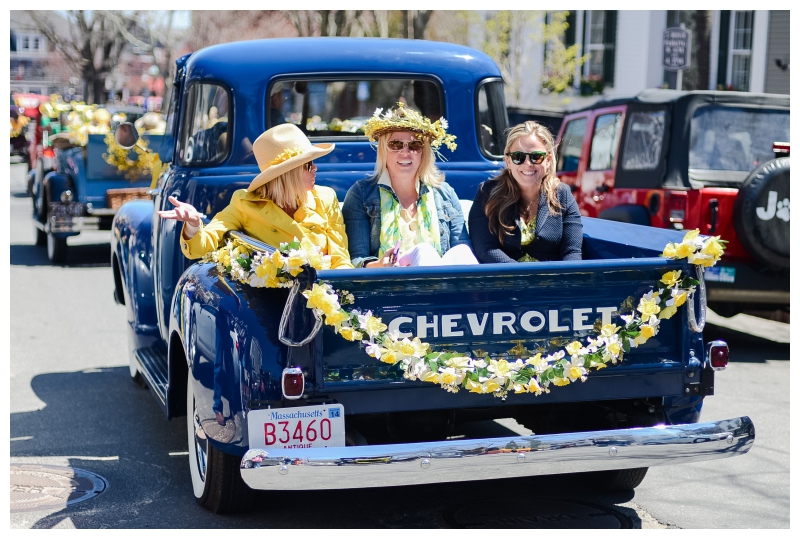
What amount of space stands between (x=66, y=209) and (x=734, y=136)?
821cm

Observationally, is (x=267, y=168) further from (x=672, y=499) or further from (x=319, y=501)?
(x=672, y=499)

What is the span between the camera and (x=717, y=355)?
167 inches

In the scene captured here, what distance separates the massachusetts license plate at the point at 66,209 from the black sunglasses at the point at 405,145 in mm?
8981

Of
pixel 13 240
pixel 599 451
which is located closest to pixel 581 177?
pixel 599 451

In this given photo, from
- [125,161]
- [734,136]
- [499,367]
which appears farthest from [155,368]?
[125,161]

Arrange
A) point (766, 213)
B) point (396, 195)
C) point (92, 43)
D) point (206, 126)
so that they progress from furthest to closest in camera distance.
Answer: point (92, 43) → point (766, 213) → point (206, 126) → point (396, 195)

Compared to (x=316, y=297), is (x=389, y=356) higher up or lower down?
lower down

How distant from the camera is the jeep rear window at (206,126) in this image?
5.94 meters

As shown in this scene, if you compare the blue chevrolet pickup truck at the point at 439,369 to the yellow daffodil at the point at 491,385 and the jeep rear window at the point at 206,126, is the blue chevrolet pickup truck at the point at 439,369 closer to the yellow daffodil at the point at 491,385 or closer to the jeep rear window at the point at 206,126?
the yellow daffodil at the point at 491,385

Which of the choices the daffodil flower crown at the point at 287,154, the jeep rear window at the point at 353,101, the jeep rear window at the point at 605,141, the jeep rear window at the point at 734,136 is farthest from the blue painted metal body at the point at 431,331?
the jeep rear window at the point at 605,141

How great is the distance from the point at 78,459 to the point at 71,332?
379 cm

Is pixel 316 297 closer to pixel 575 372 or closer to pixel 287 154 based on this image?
pixel 575 372

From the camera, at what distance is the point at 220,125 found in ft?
19.6

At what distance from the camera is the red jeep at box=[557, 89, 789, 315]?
7512 mm
